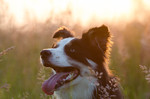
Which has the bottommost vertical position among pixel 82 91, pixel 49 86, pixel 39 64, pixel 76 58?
pixel 39 64

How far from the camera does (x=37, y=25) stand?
6.66 meters

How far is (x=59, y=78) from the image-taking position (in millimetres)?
3867

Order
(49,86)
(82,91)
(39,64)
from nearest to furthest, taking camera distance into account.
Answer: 1. (49,86)
2. (82,91)
3. (39,64)

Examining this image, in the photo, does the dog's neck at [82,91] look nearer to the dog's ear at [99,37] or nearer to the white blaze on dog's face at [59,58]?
the white blaze on dog's face at [59,58]

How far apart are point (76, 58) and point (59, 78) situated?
0.47 m

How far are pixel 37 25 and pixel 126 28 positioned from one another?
2.13 m

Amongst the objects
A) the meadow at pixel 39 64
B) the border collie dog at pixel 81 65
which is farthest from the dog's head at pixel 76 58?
the meadow at pixel 39 64

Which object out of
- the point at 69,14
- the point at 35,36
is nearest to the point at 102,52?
the point at 69,14

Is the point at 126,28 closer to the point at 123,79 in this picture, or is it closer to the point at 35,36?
the point at 35,36

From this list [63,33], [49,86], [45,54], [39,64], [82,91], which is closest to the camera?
[49,86]

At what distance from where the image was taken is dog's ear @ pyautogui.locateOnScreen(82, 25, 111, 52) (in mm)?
4066

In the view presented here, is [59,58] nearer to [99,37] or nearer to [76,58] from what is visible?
[76,58]

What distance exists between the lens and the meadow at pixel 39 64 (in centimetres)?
440

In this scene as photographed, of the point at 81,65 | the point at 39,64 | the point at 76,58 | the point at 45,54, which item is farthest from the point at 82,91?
the point at 39,64
